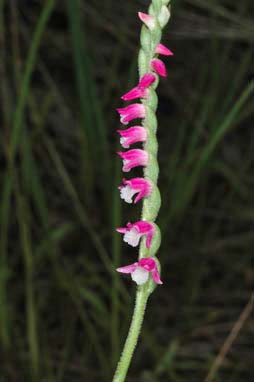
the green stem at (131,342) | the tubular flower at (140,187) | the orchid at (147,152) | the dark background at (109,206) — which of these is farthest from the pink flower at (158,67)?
the dark background at (109,206)

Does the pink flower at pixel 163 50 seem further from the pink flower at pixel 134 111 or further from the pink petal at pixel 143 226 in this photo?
the pink petal at pixel 143 226

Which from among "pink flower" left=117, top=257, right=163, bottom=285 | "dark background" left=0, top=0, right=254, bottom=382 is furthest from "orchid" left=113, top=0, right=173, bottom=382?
"dark background" left=0, top=0, right=254, bottom=382

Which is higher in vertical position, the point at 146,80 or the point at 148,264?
the point at 146,80

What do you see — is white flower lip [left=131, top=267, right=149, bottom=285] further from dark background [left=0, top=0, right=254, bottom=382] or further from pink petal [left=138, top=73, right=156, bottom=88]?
dark background [left=0, top=0, right=254, bottom=382]

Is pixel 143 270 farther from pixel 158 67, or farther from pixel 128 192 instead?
pixel 158 67

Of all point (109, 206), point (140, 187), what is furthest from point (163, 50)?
point (109, 206)

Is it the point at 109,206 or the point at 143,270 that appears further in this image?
the point at 109,206
